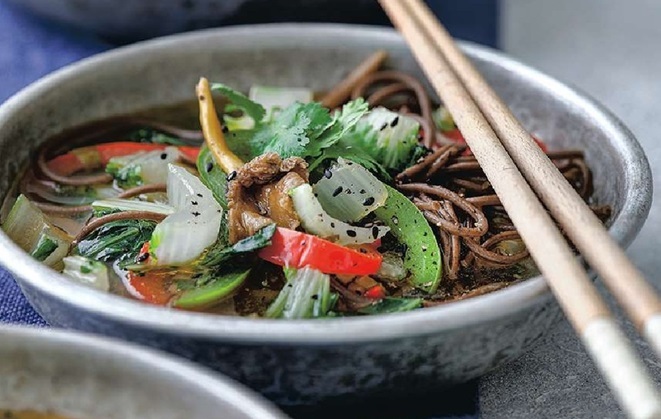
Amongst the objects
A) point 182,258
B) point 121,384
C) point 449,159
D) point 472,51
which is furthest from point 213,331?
point 472,51

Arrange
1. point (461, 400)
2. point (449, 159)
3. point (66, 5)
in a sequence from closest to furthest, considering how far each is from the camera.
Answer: point (461, 400) < point (449, 159) < point (66, 5)

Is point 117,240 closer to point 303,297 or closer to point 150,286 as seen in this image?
point 150,286

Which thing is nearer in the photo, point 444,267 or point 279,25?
point 444,267

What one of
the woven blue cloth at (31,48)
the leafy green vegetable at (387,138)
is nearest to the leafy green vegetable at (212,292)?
the leafy green vegetable at (387,138)

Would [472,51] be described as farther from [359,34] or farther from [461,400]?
[461,400]

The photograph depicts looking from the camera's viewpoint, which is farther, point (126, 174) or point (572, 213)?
point (126, 174)

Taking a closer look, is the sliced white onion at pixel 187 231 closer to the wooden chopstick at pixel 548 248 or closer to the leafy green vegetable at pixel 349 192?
the leafy green vegetable at pixel 349 192

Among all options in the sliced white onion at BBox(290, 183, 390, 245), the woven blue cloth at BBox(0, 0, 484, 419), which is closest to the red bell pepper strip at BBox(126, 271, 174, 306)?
the sliced white onion at BBox(290, 183, 390, 245)

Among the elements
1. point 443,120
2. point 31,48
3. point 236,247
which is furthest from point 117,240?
point 31,48
